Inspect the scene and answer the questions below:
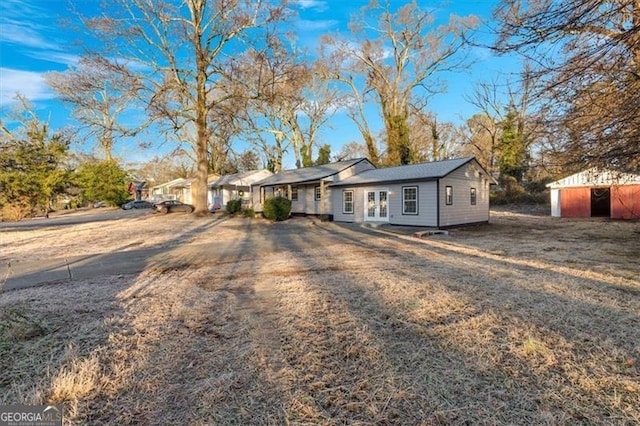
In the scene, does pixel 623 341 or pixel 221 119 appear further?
pixel 221 119

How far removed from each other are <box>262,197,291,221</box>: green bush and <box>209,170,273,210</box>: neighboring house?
40.8 feet

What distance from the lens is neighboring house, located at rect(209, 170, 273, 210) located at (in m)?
33.0

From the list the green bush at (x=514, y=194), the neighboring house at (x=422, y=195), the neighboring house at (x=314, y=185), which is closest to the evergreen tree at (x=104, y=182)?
the neighboring house at (x=314, y=185)

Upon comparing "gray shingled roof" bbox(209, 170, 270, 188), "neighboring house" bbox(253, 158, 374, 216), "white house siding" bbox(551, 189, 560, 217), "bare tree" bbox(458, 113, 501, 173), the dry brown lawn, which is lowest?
the dry brown lawn

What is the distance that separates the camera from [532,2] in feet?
19.3

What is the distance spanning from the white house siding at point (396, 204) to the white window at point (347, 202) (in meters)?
0.18

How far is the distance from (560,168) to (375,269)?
576 cm

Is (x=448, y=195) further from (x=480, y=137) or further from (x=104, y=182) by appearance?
(x=104, y=182)

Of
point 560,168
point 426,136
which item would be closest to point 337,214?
point 560,168

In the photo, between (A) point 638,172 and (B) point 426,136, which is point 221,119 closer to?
(A) point 638,172

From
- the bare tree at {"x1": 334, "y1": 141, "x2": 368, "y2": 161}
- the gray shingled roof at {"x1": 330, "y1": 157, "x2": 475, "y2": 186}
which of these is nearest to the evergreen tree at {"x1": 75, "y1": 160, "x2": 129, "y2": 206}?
the bare tree at {"x1": 334, "y1": 141, "x2": 368, "y2": 161}

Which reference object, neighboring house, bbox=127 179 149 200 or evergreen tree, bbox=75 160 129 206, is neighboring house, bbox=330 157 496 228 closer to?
evergreen tree, bbox=75 160 129 206

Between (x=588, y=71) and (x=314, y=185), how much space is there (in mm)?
16389

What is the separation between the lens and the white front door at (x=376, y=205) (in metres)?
17.0
